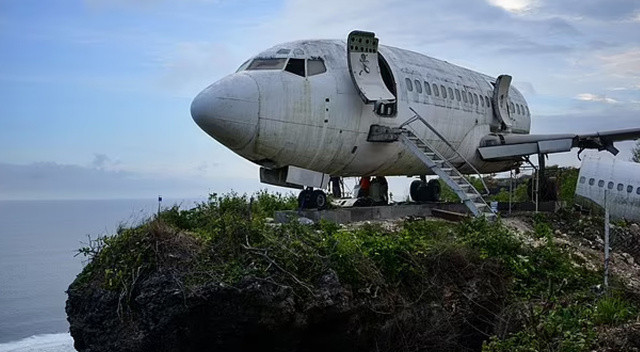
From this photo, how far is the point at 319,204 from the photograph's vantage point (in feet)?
55.0

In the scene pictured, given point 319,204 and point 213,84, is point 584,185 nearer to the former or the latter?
point 319,204

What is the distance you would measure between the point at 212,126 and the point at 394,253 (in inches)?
159

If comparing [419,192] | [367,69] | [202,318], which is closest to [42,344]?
[419,192]

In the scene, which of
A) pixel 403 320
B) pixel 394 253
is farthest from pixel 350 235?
pixel 403 320

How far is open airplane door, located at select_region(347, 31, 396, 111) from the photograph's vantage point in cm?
1684

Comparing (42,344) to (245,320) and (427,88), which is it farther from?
(245,320)

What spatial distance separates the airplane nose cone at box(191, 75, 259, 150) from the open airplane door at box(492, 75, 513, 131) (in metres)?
9.72

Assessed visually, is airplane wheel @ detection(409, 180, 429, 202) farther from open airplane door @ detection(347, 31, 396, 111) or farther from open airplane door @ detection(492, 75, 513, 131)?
open airplane door @ detection(347, 31, 396, 111)

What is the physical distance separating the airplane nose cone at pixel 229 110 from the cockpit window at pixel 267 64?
3.02 feet

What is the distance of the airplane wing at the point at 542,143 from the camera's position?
2098 centimetres

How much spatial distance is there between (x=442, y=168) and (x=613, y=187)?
9550 millimetres

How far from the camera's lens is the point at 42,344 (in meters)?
23.0

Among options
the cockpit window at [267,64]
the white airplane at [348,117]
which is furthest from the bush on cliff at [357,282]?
the cockpit window at [267,64]

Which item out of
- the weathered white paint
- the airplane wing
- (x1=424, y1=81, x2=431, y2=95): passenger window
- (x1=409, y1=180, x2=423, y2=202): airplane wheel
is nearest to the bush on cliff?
the weathered white paint
